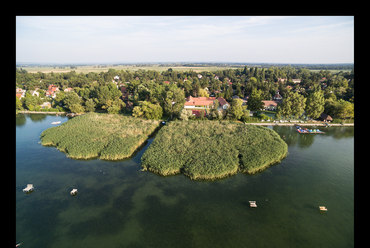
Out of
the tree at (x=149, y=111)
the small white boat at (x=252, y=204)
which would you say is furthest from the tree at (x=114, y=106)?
the small white boat at (x=252, y=204)

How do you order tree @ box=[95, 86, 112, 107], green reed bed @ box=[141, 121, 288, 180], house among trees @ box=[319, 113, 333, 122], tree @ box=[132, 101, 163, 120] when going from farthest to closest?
tree @ box=[95, 86, 112, 107], tree @ box=[132, 101, 163, 120], house among trees @ box=[319, 113, 333, 122], green reed bed @ box=[141, 121, 288, 180]

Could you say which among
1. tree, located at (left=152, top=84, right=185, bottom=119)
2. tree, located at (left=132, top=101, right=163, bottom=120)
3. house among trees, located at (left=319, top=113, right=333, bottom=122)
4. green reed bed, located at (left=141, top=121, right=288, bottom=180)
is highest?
tree, located at (left=152, top=84, right=185, bottom=119)

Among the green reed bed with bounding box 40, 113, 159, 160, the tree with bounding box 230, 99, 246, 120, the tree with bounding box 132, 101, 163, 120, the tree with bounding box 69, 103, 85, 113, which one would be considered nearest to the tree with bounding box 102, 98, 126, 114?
the tree with bounding box 69, 103, 85, 113

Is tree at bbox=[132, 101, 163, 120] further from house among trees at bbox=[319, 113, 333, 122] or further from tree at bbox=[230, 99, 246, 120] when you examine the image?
house among trees at bbox=[319, 113, 333, 122]

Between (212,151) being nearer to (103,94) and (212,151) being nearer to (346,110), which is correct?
(346,110)

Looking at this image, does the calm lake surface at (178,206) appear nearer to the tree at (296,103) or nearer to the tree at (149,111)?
the tree at (296,103)

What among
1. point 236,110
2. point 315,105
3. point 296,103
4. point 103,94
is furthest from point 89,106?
point 315,105
